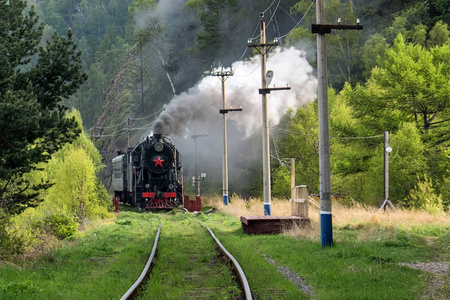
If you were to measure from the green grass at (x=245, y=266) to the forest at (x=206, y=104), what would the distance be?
2.20m

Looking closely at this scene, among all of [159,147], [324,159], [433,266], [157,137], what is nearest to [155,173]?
[159,147]

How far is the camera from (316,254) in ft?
43.3

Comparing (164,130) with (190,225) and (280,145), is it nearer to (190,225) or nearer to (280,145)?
(190,225)

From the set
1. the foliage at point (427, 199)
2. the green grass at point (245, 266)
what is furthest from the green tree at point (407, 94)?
the green grass at point (245, 266)

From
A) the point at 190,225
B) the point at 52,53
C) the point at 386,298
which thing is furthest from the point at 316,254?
the point at 190,225

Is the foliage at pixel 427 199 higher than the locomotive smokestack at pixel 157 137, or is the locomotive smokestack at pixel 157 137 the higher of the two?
the locomotive smokestack at pixel 157 137

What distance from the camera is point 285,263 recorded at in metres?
12.4

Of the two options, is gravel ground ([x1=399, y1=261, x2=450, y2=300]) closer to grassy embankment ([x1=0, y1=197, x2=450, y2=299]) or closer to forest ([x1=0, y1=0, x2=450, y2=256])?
grassy embankment ([x1=0, y1=197, x2=450, y2=299])

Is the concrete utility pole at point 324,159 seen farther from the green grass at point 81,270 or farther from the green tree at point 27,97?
the green tree at point 27,97

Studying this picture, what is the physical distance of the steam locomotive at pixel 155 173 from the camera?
34.0m

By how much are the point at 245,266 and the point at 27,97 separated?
6631 mm

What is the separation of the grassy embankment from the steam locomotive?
13842 millimetres

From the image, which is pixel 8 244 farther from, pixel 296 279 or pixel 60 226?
pixel 296 279

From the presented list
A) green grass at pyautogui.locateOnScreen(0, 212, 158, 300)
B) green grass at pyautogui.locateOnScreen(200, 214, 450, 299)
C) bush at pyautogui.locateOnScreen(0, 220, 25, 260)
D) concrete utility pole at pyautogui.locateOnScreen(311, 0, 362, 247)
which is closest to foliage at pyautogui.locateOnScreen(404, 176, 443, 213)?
green grass at pyautogui.locateOnScreen(200, 214, 450, 299)
